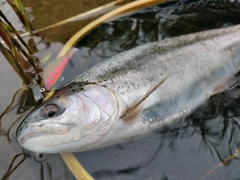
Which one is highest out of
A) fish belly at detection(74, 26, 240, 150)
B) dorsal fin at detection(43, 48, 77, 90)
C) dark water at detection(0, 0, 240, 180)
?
dorsal fin at detection(43, 48, 77, 90)

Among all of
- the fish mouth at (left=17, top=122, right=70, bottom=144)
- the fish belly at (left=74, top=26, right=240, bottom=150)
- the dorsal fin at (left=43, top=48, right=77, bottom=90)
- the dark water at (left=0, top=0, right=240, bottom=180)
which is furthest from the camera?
the dorsal fin at (left=43, top=48, right=77, bottom=90)

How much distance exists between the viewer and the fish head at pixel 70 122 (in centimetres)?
221

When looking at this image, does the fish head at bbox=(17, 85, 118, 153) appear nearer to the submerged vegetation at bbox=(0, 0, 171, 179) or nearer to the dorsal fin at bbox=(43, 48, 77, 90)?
the submerged vegetation at bbox=(0, 0, 171, 179)

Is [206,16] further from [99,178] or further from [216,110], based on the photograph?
[99,178]

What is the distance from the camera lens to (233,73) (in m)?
2.91

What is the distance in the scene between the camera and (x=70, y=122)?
2.27 m

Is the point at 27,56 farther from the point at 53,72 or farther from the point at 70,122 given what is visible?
the point at 70,122

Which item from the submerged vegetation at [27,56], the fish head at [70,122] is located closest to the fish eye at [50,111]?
the fish head at [70,122]

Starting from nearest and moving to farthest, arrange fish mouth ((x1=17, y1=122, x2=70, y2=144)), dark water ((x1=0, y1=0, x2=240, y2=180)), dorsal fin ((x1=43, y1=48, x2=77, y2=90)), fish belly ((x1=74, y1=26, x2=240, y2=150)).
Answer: fish mouth ((x1=17, y1=122, x2=70, y2=144)) → dark water ((x1=0, y1=0, x2=240, y2=180)) → fish belly ((x1=74, y1=26, x2=240, y2=150)) → dorsal fin ((x1=43, y1=48, x2=77, y2=90))

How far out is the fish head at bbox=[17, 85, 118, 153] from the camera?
2209 millimetres

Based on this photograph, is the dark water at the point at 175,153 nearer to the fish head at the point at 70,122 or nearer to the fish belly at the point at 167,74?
the fish belly at the point at 167,74

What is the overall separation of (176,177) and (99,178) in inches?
24.2

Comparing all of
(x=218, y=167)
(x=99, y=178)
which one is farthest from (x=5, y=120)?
(x=218, y=167)

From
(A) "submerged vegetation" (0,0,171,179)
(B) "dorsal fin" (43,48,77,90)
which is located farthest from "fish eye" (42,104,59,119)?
(B) "dorsal fin" (43,48,77,90)
